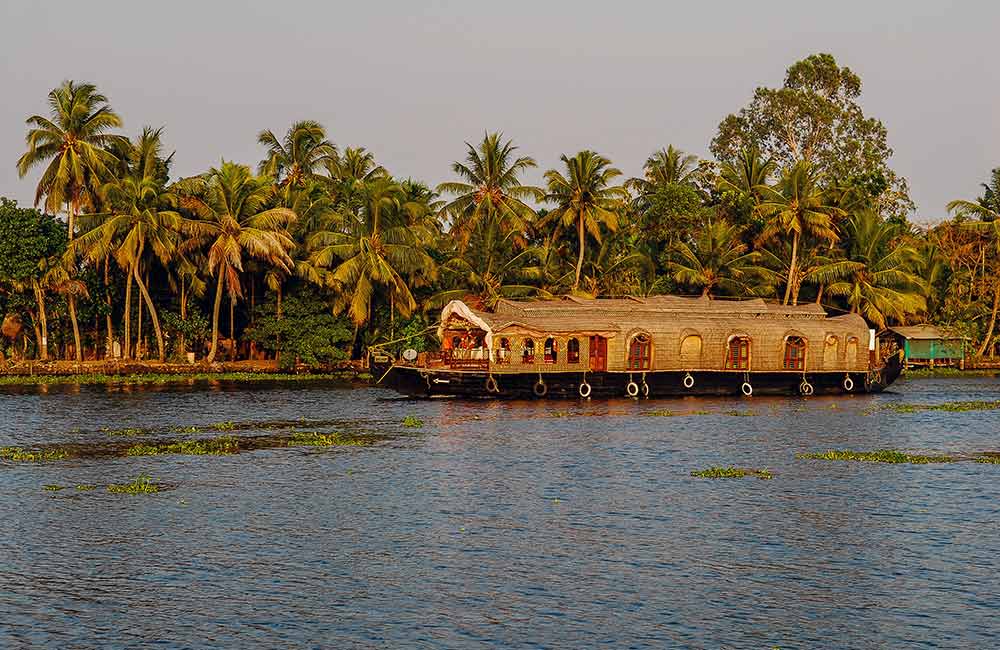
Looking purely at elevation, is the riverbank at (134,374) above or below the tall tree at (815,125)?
below

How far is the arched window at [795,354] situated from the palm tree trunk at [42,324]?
40.0 meters

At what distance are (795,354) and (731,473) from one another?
93.2ft

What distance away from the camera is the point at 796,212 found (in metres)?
69.6

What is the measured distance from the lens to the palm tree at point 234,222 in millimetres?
62875

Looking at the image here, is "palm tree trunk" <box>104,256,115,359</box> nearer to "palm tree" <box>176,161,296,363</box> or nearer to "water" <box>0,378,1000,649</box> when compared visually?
"palm tree" <box>176,161,296,363</box>

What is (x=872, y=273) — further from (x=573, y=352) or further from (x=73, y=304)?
(x=73, y=304)

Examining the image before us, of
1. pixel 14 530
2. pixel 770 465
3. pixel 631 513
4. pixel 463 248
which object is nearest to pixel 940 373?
pixel 463 248

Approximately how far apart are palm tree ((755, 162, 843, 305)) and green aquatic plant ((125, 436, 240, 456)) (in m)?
43.1

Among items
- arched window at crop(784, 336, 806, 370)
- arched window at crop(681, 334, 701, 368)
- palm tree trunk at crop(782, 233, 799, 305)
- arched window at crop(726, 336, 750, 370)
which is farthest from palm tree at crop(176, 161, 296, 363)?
palm tree trunk at crop(782, 233, 799, 305)

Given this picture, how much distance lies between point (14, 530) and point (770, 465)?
58.6ft

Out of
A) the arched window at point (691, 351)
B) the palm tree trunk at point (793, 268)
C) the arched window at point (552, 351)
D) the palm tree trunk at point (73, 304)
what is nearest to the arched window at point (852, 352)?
the arched window at point (691, 351)

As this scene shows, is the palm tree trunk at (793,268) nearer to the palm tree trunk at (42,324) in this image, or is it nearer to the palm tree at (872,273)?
the palm tree at (872,273)

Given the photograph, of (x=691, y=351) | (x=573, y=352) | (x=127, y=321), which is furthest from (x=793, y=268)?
(x=127, y=321)

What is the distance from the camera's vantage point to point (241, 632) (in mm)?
15133
